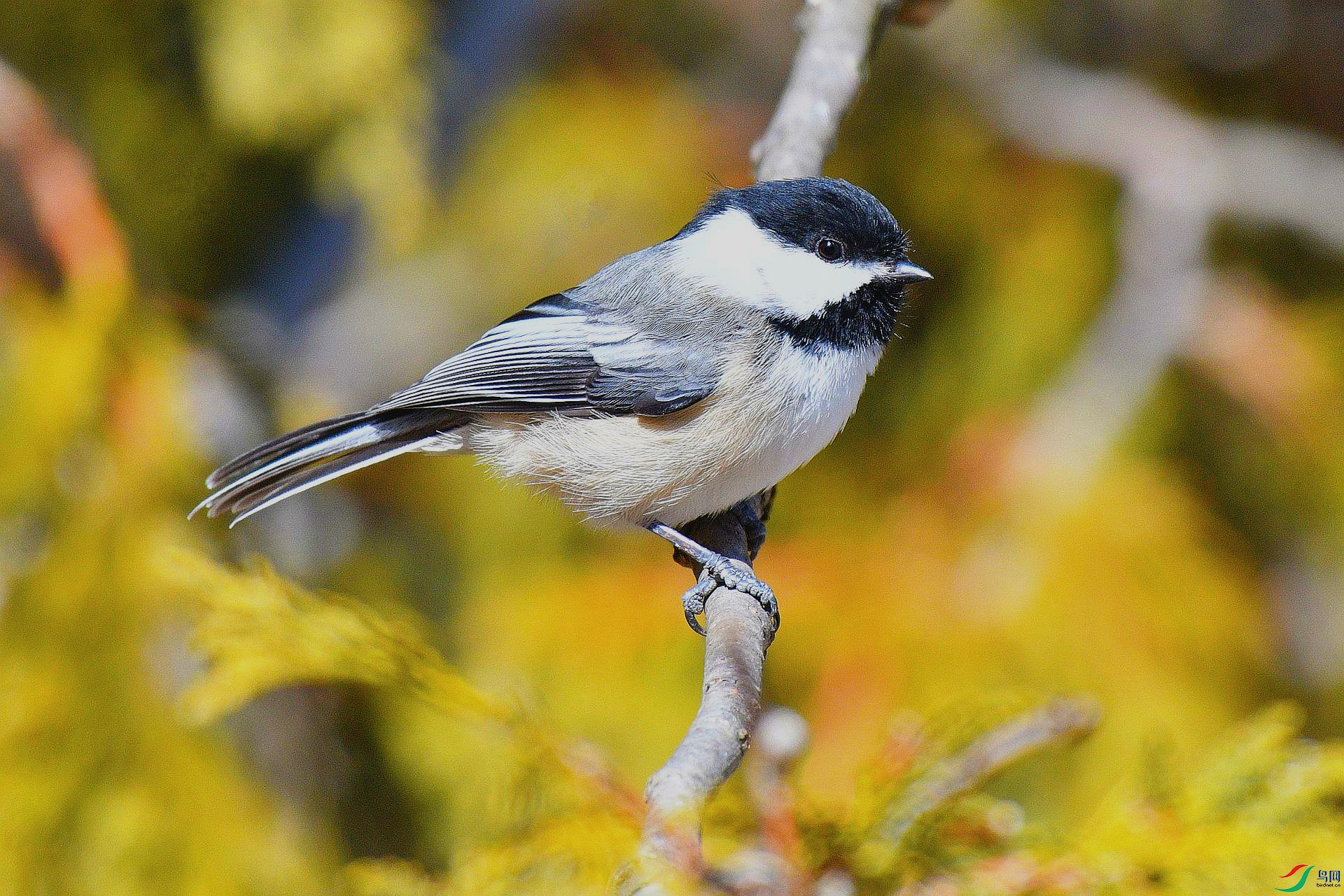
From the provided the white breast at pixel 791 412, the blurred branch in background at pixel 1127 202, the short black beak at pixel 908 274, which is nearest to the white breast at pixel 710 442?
the white breast at pixel 791 412

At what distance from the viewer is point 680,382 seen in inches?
52.0

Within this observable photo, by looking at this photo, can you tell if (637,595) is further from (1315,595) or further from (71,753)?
(1315,595)

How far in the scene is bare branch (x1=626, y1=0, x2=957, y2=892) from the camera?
69 centimetres

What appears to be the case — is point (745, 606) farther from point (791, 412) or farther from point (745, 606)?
point (791, 412)

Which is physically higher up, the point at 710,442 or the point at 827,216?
the point at 827,216

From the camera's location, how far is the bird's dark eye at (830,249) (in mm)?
1300

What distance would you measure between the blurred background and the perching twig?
0.42m

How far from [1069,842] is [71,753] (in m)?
1.43

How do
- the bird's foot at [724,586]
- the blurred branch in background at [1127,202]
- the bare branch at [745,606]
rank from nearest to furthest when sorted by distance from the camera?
the bare branch at [745,606] → the bird's foot at [724,586] → the blurred branch in background at [1127,202]
